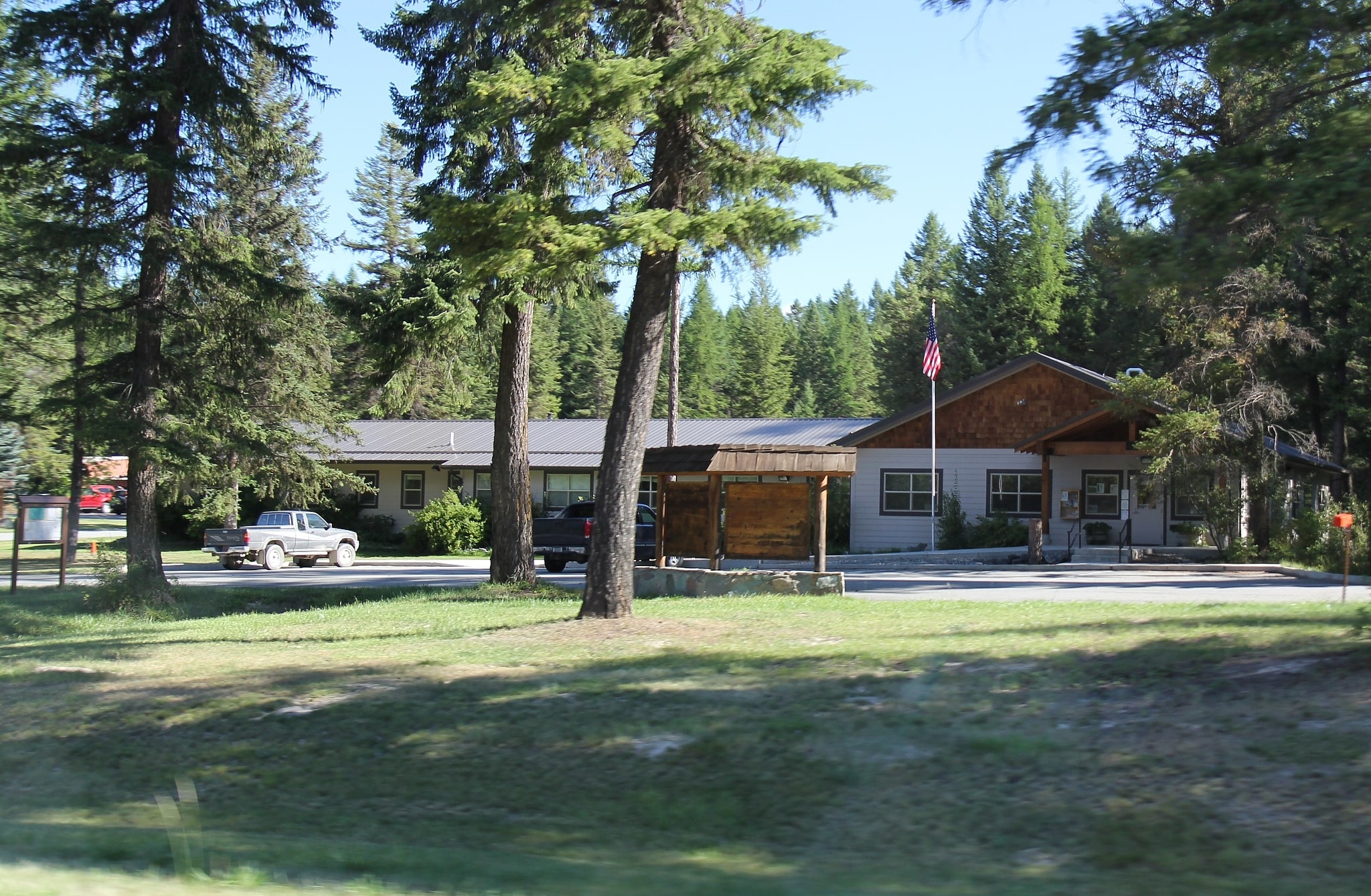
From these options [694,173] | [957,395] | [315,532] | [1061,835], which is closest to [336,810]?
[1061,835]

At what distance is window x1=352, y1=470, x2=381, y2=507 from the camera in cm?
4562

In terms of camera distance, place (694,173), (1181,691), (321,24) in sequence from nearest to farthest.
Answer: (1181,691)
(694,173)
(321,24)

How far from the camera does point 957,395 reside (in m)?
35.8

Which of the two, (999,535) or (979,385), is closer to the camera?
(999,535)

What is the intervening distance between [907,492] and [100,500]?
64.3 metres

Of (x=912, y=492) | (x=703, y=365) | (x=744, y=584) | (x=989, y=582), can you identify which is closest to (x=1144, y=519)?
(x=912, y=492)

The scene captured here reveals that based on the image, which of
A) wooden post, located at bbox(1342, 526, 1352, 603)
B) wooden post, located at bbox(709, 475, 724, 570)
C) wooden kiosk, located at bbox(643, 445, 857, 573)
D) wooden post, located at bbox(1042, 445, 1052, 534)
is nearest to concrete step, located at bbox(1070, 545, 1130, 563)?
wooden post, located at bbox(1042, 445, 1052, 534)

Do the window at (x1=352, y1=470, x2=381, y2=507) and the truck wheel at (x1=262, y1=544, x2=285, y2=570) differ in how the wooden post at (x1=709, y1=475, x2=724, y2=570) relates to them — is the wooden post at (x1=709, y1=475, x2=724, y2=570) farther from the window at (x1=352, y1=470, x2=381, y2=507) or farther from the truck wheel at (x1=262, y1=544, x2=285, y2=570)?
the window at (x1=352, y1=470, x2=381, y2=507)

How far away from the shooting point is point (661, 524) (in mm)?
20938

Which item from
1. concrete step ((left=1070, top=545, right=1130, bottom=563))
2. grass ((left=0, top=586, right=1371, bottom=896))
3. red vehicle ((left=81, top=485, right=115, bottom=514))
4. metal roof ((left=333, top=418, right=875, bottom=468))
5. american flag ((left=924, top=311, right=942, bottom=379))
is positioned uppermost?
american flag ((left=924, top=311, right=942, bottom=379))

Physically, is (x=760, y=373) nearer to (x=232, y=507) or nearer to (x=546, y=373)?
(x=546, y=373)

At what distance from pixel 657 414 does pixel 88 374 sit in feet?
162

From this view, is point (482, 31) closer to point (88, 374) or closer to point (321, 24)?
point (321, 24)

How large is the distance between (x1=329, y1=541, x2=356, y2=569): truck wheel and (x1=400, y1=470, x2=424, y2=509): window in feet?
36.3
